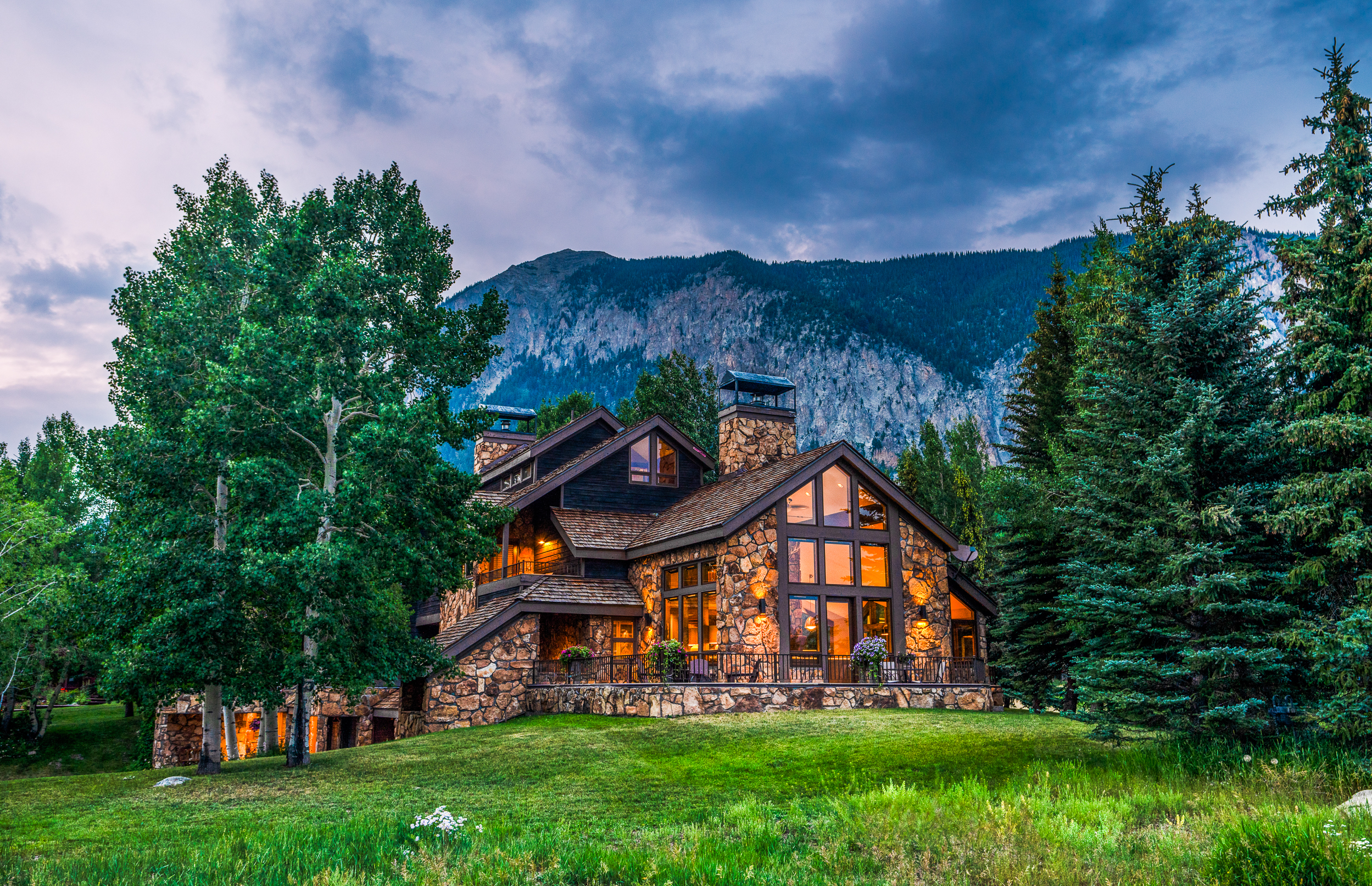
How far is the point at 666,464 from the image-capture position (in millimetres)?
31609

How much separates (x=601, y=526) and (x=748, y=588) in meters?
6.79

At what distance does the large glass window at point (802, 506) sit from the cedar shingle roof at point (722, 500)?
0.67 metres

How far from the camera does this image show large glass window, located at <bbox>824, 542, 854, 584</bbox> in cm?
2495

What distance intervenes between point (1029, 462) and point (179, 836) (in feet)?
81.7

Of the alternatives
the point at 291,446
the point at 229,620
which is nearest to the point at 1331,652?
the point at 229,620

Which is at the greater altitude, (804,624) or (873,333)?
(873,333)

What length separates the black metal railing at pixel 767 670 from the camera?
75.3 ft

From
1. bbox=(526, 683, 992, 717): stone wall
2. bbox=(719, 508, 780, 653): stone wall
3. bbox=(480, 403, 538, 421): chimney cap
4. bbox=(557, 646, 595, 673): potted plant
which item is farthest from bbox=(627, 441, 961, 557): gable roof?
bbox=(480, 403, 538, 421): chimney cap

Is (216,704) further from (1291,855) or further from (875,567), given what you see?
(1291,855)

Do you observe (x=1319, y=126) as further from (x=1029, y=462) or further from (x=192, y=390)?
(x=192, y=390)

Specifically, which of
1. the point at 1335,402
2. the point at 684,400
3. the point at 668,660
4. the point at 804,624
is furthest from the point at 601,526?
the point at 684,400

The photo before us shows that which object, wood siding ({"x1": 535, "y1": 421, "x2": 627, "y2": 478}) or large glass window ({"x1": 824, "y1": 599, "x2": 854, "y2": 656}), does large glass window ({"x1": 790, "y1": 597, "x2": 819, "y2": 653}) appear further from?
wood siding ({"x1": 535, "y1": 421, "x2": 627, "y2": 478})

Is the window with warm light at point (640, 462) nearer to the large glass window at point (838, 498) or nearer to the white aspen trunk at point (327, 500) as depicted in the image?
the large glass window at point (838, 498)

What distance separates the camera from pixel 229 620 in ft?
50.1
